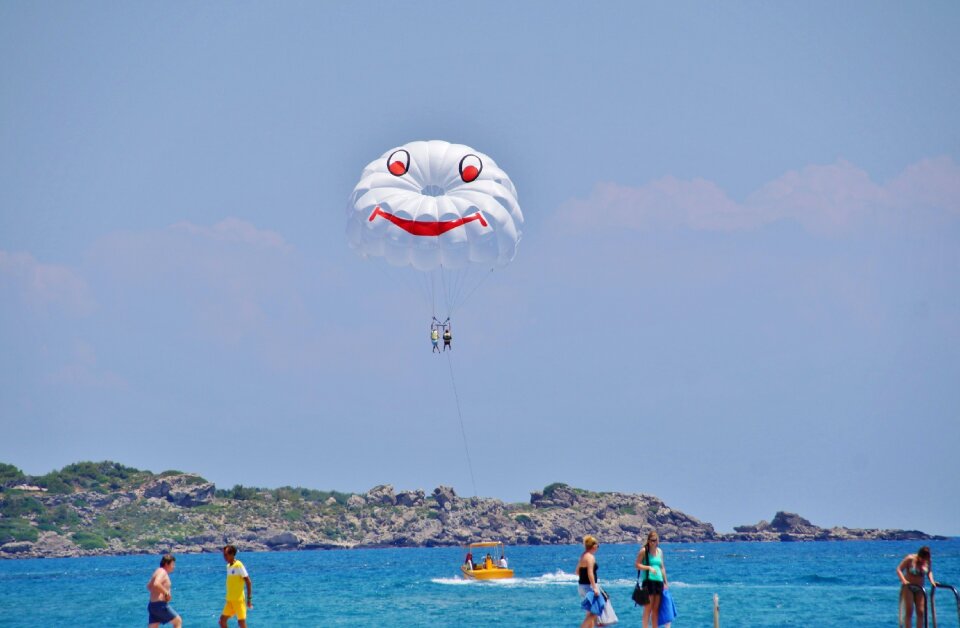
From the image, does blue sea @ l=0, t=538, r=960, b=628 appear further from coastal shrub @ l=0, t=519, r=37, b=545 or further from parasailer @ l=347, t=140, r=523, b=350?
coastal shrub @ l=0, t=519, r=37, b=545

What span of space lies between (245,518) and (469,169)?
6160 inches

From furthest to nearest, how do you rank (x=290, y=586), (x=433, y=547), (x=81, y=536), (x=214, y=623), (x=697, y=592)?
1. (x=433, y=547)
2. (x=81, y=536)
3. (x=290, y=586)
4. (x=697, y=592)
5. (x=214, y=623)

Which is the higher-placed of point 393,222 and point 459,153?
point 459,153

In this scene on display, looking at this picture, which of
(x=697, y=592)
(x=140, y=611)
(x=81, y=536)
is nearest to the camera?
(x=140, y=611)

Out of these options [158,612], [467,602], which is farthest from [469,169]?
[467,602]

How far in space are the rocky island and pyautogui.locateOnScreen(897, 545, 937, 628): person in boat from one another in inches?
5940

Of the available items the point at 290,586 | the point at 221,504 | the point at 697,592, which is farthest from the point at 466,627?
the point at 221,504

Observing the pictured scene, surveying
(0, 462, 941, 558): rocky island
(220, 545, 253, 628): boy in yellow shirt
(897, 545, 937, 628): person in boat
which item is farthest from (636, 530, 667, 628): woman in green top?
(0, 462, 941, 558): rocky island

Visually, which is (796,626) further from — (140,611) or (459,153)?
(140,611)

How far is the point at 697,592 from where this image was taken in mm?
53062

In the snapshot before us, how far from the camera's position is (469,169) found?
32.6 m

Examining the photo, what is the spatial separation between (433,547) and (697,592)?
14622cm

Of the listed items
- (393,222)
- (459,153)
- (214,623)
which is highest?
(459,153)

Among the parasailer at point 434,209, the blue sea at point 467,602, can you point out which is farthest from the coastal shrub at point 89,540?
the parasailer at point 434,209
